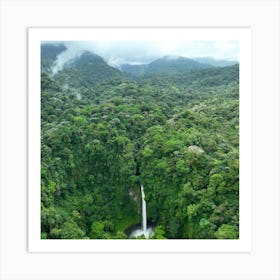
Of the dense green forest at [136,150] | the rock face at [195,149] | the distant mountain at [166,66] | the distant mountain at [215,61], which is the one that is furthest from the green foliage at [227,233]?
the distant mountain at [166,66]

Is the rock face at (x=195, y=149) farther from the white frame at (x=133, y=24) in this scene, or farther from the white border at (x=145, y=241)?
the white frame at (x=133, y=24)

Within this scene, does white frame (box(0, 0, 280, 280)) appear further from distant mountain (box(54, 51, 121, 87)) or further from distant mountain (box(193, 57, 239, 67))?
distant mountain (box(54, 51, 121, 87))

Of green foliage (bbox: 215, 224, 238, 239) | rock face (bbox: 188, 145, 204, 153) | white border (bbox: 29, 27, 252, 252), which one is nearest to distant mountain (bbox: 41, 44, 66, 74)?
white border (bbox: 29, 27, 252, 252)

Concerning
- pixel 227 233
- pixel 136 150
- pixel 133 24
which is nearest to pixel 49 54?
pixel 133 24

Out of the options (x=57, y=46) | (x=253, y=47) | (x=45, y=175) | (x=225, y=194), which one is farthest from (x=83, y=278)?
(x=253, y=47)

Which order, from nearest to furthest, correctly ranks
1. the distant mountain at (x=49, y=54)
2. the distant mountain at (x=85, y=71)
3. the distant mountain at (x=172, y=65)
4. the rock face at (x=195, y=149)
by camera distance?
the distant mountain at (x=49, y=54)
the rock face at (x=195, y=149)
the distant mountain at (x=172, y=65)
the distant mountain at (x=85, y=71)

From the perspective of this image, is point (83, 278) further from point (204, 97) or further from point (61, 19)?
point (204, 97)
